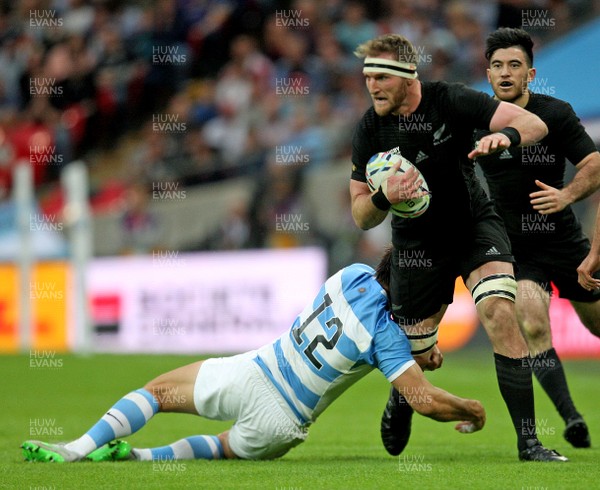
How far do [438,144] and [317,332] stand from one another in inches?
50.8

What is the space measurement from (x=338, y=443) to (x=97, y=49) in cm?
1677

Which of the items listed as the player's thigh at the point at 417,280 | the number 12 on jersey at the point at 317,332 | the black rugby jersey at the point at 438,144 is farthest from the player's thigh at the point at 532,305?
the number 12 on jersey at the point at 317,332

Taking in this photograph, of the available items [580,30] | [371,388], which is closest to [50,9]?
[580,30]

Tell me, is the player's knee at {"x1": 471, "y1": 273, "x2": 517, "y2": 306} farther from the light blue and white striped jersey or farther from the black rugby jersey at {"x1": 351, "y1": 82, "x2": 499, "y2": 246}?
the light blue and white striped jersey

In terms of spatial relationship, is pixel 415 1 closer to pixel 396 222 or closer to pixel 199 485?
pixel 396 222

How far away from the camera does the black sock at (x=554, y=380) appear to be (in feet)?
23.4

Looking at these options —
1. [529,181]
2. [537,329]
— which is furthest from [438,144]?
[537,329]

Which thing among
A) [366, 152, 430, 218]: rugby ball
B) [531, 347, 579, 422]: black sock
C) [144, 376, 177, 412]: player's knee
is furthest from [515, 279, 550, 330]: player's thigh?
[144, 376, 177, 412]: player's knee

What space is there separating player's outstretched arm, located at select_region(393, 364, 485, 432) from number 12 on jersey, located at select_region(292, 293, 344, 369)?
0.43 metres

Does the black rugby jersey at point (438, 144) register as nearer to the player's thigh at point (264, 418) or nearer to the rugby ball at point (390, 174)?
the rugby ball at point (390, 174)

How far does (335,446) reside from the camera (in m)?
7.47

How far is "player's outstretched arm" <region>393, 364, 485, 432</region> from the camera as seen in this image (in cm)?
584

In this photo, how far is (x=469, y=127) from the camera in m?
6.35

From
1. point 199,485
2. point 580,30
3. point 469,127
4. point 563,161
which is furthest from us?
point 580,30
